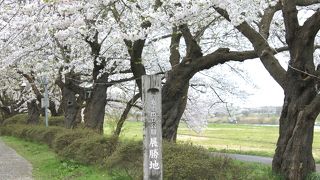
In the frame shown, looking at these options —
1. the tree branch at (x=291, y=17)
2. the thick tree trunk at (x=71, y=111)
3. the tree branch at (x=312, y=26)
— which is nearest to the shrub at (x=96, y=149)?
the tree branch at (x=291, y=17)

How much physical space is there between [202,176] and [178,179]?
1.38 ft

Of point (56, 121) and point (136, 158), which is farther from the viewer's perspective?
point (56, 121)

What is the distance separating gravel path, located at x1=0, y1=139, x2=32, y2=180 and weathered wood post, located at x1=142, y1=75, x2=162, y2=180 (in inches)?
250

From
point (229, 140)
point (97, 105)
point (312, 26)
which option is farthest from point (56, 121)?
point (312, 26)

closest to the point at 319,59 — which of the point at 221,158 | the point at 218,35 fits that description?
the point at 218,35

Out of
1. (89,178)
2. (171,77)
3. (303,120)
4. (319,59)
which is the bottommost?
(89,178)

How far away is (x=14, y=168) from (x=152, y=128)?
893 centimetres

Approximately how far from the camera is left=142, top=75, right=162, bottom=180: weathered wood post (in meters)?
7.20

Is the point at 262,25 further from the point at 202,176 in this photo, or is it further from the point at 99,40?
the point at 99,40

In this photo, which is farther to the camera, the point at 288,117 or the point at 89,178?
the point at 89,178

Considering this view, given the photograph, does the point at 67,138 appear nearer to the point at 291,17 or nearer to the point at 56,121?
the point at 291,17

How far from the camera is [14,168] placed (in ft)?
48.7

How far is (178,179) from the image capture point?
27.9 feet

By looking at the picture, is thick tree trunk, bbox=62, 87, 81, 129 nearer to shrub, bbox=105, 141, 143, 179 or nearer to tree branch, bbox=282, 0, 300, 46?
shrub, bbox=105, 141, 143, 179
